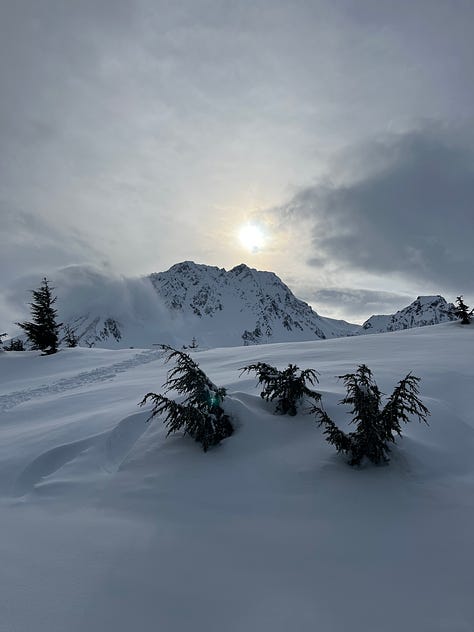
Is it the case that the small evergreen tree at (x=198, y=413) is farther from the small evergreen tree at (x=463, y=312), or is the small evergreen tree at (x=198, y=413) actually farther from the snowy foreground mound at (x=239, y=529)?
the small evergreen tree at (x=463, y=312)

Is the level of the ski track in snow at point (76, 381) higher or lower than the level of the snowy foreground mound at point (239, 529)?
higher

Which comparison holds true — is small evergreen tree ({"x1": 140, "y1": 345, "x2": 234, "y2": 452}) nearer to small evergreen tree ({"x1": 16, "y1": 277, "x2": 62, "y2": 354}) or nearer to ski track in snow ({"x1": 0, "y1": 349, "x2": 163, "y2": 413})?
ski track in snow ({"x1": 0, "y1": 349, "x2": 163, "y2": 413})

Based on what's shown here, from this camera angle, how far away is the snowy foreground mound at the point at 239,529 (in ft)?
8.23

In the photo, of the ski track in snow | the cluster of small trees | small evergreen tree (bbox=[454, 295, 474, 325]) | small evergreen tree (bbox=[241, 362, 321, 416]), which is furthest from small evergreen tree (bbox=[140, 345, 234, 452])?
small evergreen tree (bbox=[454, 295, 474, 325])

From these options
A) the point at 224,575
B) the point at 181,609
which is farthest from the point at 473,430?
the point at 181,609

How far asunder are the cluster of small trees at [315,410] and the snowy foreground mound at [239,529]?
0.23 meters

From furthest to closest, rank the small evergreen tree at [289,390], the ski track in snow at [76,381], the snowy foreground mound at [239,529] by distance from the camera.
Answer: the ski track in snow at [76,381] < the small evergreen tree at [289,390] < the snowy foreground mound at [239,529]

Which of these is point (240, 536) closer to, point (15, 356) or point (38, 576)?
point (38, 576)

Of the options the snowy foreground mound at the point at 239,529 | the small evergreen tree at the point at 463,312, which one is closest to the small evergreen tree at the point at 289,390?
the snowy foreground mound at the point at 239,529

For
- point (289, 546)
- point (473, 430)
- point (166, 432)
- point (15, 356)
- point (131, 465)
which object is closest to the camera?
point (289, 546)

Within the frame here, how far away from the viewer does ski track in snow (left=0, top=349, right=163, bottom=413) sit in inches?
482

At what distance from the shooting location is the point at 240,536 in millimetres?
3322

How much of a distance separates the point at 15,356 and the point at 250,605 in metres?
28.7

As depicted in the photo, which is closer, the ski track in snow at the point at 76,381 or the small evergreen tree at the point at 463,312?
the ski track in snow at the point at 76,381
